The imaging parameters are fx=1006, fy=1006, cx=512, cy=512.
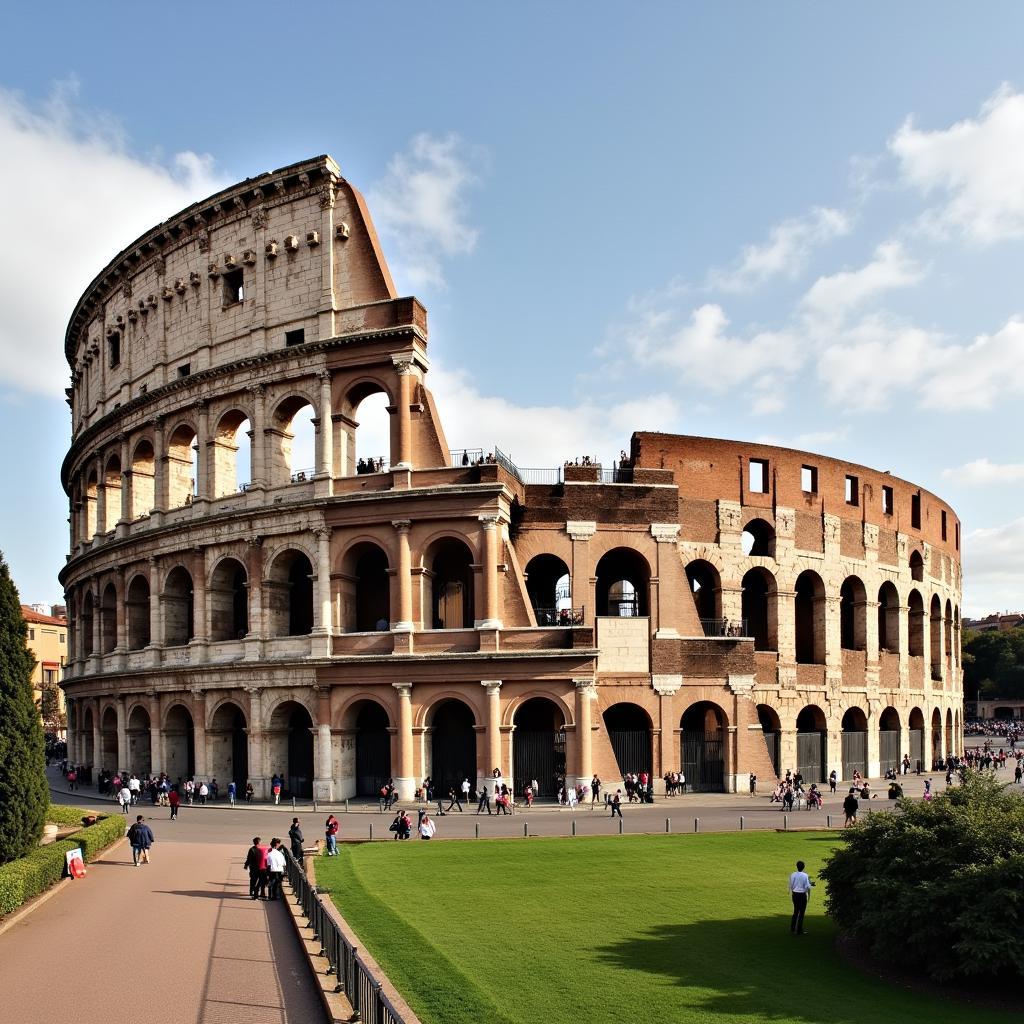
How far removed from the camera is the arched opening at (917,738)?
53.6 metres

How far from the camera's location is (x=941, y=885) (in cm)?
1441

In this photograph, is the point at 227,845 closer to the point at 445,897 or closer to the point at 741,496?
the point at 445,897

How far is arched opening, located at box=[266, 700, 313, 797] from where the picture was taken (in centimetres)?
3884

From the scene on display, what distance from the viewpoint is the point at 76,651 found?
52.5 meters

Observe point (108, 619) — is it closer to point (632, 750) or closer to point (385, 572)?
point (385, 572)

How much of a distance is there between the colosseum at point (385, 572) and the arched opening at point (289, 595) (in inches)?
3.7

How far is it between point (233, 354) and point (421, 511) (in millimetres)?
11404

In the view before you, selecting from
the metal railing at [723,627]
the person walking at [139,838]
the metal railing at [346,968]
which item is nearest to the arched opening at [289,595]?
the person walking at [139,838]

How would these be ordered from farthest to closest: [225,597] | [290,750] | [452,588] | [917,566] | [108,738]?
[917,566] < [108,738] < [225,597] < [452,588] < [290,750]

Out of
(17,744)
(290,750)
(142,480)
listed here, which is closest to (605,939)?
(17,744)

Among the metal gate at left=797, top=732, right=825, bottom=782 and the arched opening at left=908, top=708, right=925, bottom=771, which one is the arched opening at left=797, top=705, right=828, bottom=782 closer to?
the metal gate at left=797, top=732, right=825, bottom=782

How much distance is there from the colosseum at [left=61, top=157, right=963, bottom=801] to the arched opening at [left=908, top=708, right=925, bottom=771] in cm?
611

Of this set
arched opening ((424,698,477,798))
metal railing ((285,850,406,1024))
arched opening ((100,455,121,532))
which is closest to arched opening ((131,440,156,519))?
arched opening ((100,455,121,532))

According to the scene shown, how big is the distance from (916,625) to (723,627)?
17590 mm
